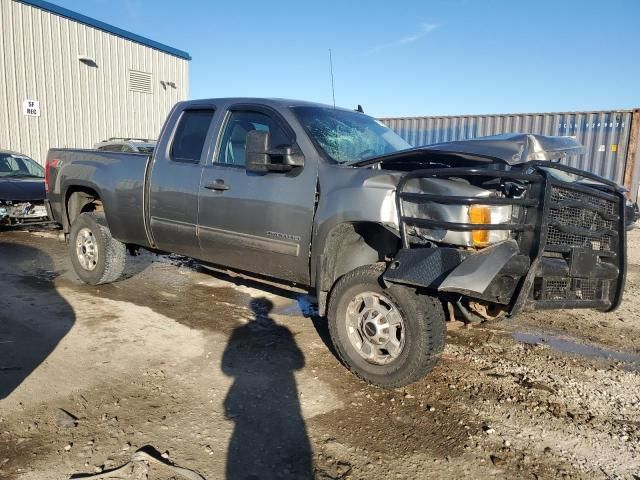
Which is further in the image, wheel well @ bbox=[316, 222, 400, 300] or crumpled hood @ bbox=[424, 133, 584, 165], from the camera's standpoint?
wheel well @ bbox=[316, 222, 400, 300]

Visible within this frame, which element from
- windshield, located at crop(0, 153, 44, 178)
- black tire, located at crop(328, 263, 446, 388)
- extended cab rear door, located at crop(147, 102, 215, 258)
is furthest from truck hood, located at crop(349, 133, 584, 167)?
windshield, located at crop(0, 153, 44, 178)

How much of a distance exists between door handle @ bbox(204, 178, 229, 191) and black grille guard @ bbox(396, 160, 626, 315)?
1619mm

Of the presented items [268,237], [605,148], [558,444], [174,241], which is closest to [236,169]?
[268,237]

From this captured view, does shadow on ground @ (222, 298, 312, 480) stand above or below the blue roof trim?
below

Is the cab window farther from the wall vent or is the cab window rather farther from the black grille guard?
the wall vent

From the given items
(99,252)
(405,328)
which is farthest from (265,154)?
(99,252)

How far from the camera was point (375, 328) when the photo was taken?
10.9 feet

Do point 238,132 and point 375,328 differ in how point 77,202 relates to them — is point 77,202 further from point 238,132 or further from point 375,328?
point 375,328

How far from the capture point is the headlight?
2.92 meters

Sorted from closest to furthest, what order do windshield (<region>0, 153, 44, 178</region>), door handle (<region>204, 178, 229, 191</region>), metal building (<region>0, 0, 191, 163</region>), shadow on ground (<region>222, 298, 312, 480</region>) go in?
shadow on ground (<region>222, 298, 312, 480</region>), door handle (<region>204, 178, 229, 191</region>), windshield (<region>0, 153, 44, 178</region>), metal building (<region>0, 0, 191, 163</region>)

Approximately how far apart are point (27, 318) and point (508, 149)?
422 cm

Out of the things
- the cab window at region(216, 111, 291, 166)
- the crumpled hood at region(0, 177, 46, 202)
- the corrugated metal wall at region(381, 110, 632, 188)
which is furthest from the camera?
the corrugated metal wall at region(381, 110, 632, 188)

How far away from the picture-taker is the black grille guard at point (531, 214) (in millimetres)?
2807

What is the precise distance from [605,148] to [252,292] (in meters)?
11.3
